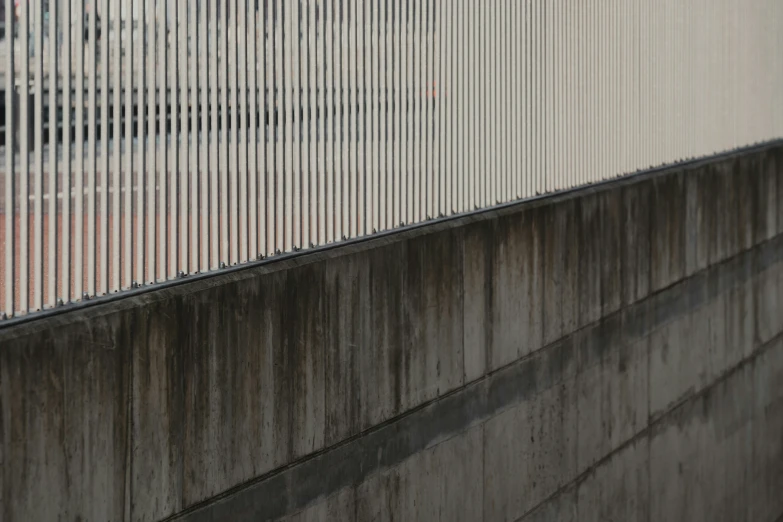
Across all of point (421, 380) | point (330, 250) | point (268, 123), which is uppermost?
point (268, 123)

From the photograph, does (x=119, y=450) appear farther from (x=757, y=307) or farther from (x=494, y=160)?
(x=757, y=307)

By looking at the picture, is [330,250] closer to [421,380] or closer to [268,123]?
[268,123]

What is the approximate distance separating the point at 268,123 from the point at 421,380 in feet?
5.70

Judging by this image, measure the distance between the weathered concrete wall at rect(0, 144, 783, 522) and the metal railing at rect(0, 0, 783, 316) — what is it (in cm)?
25

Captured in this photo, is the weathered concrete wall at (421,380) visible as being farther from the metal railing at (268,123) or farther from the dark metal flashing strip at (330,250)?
the metal railing at (268,123)

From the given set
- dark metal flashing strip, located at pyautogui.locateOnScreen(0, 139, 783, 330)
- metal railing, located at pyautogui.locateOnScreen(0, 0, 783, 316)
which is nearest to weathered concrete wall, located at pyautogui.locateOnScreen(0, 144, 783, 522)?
dark metal flashing strip, located at pyautogui.locateOnScreen(0, 139, 783, 330)

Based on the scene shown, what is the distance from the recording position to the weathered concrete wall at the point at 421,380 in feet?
17.3

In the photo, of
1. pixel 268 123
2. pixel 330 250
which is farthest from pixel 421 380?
pixel 268 123

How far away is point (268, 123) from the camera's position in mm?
6809

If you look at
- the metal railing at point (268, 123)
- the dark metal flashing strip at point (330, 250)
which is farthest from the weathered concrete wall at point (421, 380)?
the metal railing at point (268, 123)

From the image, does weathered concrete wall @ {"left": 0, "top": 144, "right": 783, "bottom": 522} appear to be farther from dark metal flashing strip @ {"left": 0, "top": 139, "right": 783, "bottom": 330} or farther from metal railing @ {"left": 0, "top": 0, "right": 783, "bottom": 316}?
metal railing @ {"left": 0, "top": 0, "right": 783, "bottom": 316}

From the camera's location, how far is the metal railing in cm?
529

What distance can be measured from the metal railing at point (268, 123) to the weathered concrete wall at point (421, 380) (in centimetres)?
25

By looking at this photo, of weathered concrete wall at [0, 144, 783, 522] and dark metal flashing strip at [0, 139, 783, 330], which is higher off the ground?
dark metal flashing strip at [0, 139, 783, 330]
